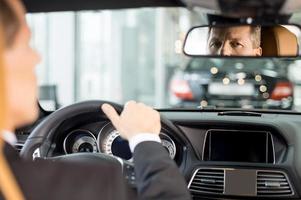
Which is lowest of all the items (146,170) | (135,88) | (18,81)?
(135,88)

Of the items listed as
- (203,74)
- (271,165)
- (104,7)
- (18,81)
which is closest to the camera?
(18,81)

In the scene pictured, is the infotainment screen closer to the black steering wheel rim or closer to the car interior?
the car interior

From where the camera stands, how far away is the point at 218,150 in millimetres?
3521

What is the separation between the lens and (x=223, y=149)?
3541 millimetres

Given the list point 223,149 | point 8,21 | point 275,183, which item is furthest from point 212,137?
point 8,21

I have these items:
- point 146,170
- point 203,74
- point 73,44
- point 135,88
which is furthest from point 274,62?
point 146,170

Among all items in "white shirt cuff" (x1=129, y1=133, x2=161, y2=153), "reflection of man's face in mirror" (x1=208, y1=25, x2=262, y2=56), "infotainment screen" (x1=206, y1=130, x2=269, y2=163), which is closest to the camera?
"white shirt cuff" (x1=129, y1=133, x2=161, y2=153)

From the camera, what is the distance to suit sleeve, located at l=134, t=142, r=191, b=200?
1.71m

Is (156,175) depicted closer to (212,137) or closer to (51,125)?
(51,125)

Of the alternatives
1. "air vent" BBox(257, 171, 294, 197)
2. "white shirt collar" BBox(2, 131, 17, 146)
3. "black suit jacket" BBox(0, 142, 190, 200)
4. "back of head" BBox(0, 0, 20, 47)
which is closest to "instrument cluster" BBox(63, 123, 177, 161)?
"air vent" BBox(257, 171, 294, 197)

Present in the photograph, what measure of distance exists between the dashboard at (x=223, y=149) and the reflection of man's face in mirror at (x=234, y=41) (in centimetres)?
43

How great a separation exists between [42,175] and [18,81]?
0.23 meters

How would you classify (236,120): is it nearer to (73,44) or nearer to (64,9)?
(64,9)

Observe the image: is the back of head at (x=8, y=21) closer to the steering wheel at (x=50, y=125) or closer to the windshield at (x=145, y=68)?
the steering wheel at (x=50, y=125)
